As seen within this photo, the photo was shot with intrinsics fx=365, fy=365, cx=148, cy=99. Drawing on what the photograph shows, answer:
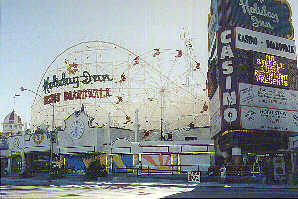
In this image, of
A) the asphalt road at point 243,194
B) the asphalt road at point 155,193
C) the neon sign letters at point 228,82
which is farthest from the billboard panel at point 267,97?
the asphalt road at point 243,194

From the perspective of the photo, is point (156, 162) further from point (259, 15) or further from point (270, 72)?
point (259, 15)

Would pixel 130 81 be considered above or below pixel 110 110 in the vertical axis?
above

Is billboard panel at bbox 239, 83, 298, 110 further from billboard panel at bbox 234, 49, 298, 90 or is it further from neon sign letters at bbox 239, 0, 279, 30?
neon sign letters at bbox 239, 0, 279, 30

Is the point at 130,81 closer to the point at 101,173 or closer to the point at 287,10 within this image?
the point at 101,173

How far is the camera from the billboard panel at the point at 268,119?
132 feet

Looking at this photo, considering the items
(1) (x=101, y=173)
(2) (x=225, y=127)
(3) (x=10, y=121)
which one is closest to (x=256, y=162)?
(2) (x=225, y=127)

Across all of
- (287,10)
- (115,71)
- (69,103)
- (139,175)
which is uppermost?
(287,10)

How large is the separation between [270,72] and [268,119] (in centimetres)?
562

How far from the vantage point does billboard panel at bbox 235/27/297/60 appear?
138 feet

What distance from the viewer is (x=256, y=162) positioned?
50.1 m

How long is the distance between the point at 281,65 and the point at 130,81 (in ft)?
87.9

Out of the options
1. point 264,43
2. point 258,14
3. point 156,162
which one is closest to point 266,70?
point 264,43

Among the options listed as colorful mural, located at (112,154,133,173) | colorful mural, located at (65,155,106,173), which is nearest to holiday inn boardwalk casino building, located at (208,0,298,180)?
colorful mural, located at (112,154,133,173)

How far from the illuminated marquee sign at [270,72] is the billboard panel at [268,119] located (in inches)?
131
